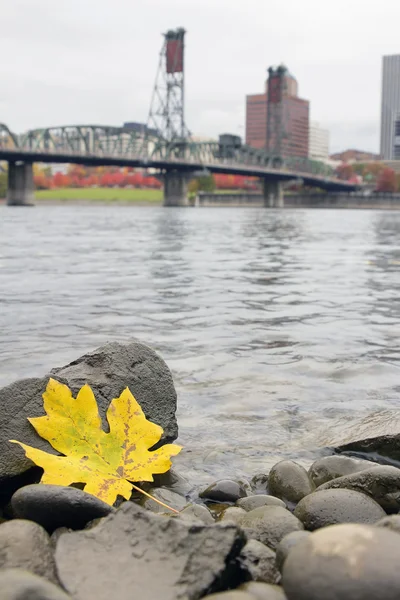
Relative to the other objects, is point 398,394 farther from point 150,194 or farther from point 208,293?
point 150,194

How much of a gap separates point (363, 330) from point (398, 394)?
290cm

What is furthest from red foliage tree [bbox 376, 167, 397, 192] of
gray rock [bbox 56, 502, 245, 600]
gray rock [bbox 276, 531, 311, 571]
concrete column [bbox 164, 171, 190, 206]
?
gray rock [bbox 56, 502, 245, 600]

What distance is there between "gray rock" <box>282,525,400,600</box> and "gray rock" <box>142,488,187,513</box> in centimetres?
165

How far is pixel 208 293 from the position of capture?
41.1ft

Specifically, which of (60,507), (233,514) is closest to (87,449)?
(60,507)

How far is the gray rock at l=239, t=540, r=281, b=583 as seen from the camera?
2.56 meters

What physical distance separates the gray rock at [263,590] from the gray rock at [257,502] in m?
1.30

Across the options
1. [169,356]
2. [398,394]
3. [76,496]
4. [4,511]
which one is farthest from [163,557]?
[169,356]

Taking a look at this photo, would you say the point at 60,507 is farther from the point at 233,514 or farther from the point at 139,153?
the point at 139,153

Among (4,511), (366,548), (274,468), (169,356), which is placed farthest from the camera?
(169,356)

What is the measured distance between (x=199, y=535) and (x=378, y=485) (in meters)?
1.58

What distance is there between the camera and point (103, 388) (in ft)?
14.3

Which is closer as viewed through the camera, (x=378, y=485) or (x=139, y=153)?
(x=378, y=485)

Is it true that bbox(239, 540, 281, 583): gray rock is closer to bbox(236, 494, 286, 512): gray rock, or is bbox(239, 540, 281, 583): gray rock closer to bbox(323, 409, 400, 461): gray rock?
bbox(236, 494, 286, 512): gray rock
